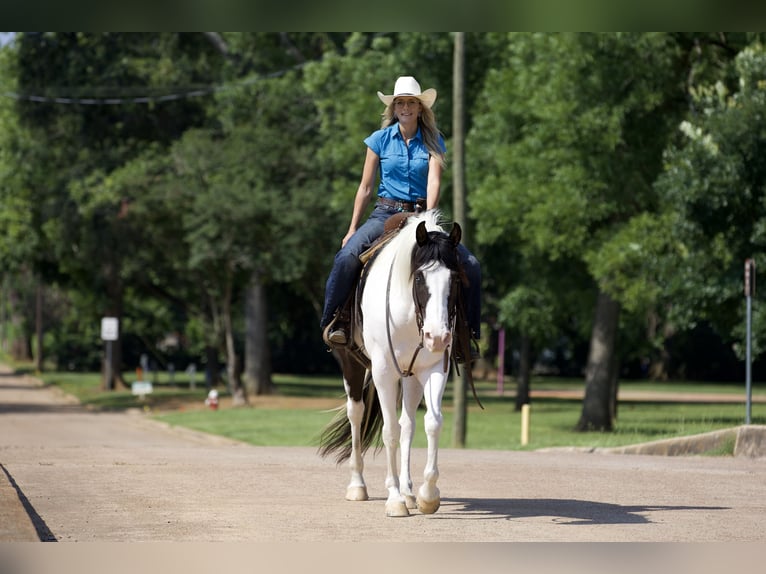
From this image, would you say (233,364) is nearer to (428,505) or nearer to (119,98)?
(119,98)

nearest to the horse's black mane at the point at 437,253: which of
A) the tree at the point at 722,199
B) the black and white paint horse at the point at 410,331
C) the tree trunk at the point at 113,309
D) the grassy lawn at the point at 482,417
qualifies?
the black and white paint horse at the point at 410,331

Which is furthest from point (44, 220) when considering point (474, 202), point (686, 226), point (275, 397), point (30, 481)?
point (30, 481)

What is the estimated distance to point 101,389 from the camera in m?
57.0

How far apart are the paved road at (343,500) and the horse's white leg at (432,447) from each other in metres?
0.16

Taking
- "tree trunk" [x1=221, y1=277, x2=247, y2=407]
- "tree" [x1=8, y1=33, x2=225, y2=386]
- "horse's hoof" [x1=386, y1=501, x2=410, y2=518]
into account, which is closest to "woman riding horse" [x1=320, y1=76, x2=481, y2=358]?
"horse's hoof" [x1=386, y1=501, x2=410, y2=518]

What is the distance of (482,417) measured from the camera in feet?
137

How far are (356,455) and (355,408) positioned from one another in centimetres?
42

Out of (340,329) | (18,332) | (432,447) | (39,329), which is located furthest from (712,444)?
(18,332)

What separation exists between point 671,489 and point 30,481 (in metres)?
6.16

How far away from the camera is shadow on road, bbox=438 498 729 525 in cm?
1082

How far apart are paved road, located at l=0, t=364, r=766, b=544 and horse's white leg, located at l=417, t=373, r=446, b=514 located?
157 millimetres

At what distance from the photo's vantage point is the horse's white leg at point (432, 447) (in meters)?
10.4

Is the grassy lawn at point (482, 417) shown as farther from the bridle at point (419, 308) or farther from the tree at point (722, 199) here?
the bridle at point (419, 308)
